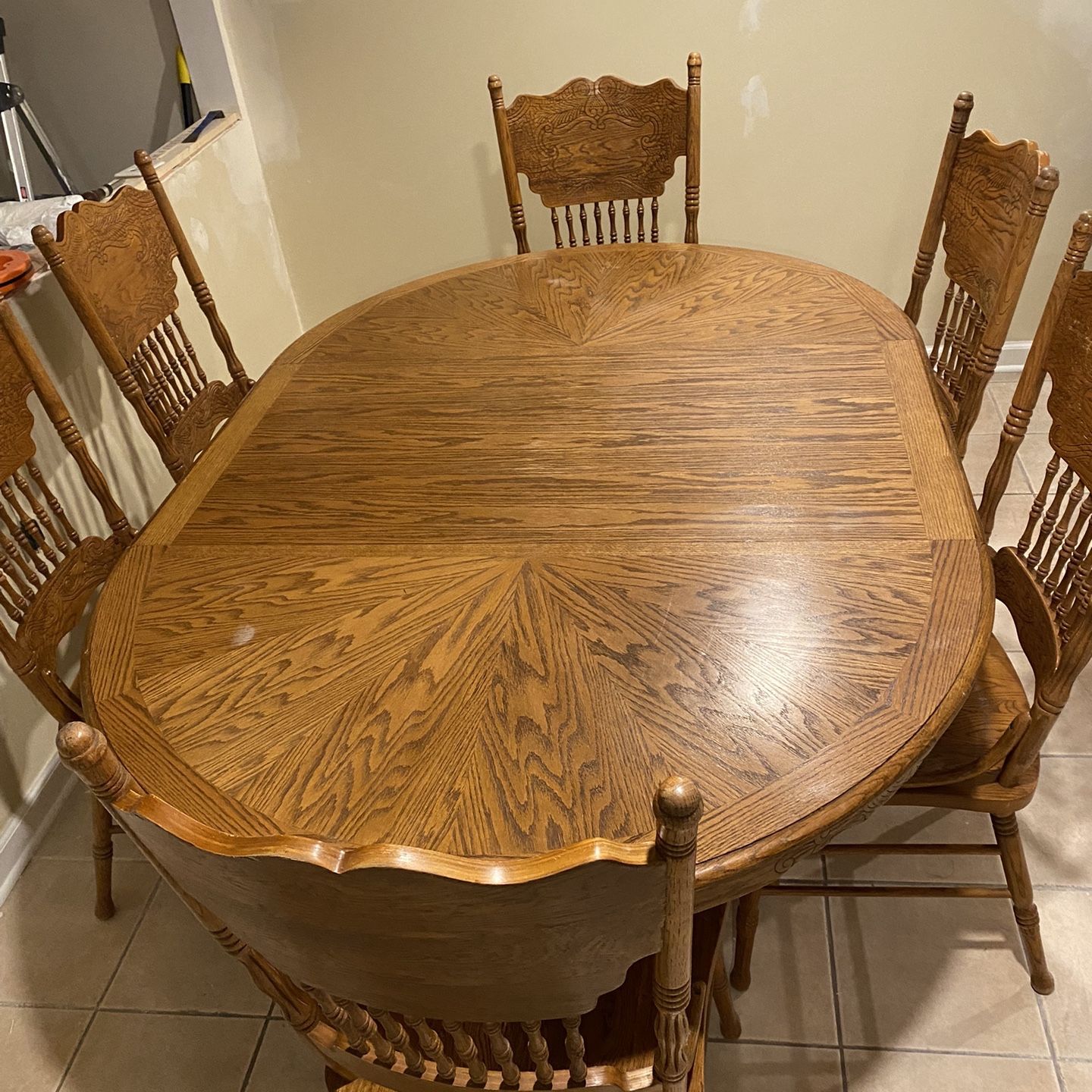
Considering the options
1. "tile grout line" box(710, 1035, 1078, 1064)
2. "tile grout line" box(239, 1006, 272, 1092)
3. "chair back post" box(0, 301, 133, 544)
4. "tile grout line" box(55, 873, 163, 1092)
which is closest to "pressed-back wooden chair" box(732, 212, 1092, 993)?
"tile grout line" box(710, 1035, 1078, 1064)

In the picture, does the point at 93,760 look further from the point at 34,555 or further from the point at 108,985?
the point at 108,985

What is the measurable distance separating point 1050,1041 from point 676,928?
43.4 inches

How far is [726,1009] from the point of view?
143 cm

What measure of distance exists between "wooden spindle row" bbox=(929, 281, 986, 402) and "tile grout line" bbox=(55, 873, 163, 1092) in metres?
1.82

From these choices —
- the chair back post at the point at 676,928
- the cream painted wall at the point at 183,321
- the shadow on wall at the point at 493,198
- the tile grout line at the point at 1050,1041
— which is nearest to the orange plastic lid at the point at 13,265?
the cream painted wall at the point at 183,321

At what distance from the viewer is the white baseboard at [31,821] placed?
1.82 m

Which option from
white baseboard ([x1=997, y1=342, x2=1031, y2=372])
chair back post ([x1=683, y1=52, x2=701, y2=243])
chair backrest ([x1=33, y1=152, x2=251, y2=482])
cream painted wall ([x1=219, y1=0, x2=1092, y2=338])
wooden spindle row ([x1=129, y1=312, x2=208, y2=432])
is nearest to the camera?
chair backrest ([x1=33, y1=152, x2=251, y2=482])

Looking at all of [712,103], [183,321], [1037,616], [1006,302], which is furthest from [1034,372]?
[183,321]

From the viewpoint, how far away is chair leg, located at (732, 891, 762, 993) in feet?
4.75

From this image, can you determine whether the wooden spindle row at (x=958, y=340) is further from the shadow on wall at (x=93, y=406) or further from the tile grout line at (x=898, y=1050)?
the shadow on wall at (x=93, y=406)

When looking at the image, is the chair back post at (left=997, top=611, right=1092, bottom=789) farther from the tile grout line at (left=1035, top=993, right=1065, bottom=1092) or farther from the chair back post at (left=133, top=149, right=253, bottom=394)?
the chair back post at (left=133, top=149, right=253, bottom=394)

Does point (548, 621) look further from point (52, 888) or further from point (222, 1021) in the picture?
point (52, 888)

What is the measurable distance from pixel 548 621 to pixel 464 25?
1997 mm

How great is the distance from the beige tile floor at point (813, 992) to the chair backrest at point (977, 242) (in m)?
0.80
